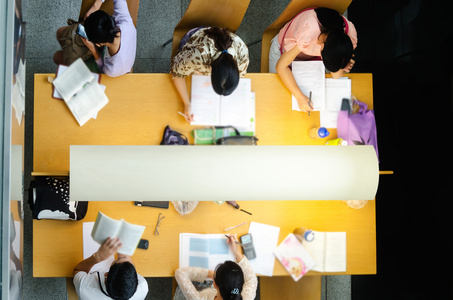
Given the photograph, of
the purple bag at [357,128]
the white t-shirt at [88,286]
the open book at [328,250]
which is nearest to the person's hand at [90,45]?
the white t-shirt at [88,286]

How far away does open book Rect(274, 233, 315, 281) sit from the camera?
1962 mm

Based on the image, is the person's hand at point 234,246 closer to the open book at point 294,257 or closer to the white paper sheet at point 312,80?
the open book at point 294,257

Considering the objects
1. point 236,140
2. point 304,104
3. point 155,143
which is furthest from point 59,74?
point 304,104

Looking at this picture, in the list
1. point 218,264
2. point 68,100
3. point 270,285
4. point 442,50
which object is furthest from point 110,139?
point 442,50

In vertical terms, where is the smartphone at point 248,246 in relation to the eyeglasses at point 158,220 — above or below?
below

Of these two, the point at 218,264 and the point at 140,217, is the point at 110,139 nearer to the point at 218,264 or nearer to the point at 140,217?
the point at 140,217

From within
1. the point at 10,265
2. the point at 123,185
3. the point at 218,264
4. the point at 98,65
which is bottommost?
the point at 218,264

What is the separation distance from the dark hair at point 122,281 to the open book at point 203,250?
0.93 ft

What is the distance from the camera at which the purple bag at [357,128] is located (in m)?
1.96

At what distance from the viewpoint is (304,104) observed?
1.94 metres

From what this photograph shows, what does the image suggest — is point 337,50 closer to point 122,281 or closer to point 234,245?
point 234,245

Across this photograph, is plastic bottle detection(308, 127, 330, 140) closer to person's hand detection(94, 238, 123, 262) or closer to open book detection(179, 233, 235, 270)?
open book detection(179, 233, 235, 270)

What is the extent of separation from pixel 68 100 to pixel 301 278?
1593mm

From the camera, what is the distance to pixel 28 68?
2.53 m
